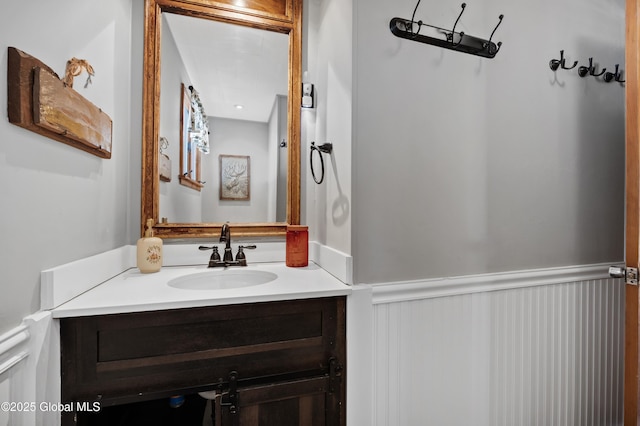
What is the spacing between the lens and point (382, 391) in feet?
3.53

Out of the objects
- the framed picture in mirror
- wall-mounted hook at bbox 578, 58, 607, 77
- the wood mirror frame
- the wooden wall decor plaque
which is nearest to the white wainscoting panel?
the wood mirror frame

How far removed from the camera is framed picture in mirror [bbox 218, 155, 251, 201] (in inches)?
59.5

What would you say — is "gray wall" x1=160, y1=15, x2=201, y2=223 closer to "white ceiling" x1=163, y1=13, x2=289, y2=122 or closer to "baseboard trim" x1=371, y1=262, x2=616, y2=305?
"white ceiling" x1=163, y1=13, x2=289, y2=122

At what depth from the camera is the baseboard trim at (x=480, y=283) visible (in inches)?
43.0

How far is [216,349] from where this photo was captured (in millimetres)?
934

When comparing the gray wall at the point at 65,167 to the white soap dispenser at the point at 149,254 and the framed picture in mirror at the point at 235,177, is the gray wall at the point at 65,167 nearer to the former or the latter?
the white soap dispenser at the point at 149,254

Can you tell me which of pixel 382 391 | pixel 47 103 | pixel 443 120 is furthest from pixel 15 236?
pixel 443 120

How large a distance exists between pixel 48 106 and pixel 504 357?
1.80 m

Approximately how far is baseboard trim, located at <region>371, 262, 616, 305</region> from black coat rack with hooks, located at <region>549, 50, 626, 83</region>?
2.95 feet

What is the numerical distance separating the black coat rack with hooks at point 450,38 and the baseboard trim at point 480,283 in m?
0.91

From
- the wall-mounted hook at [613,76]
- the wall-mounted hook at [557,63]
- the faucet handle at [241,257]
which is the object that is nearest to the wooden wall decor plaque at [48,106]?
the faucet handle at [241,257]

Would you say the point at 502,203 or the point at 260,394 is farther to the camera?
the point at 502,203

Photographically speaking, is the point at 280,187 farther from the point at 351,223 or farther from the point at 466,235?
the point at 466,235

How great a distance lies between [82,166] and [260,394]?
959mm
